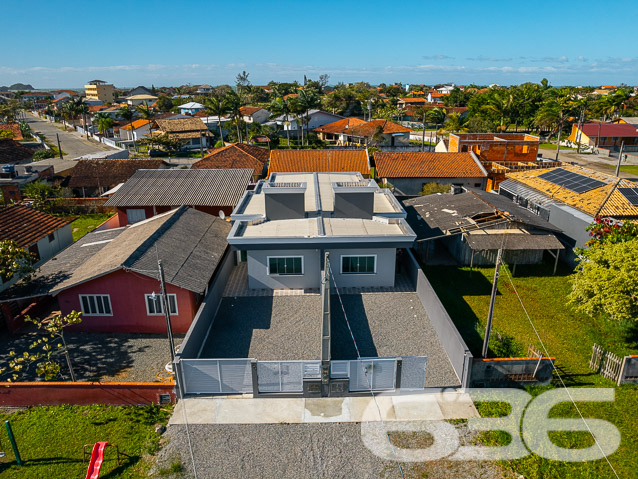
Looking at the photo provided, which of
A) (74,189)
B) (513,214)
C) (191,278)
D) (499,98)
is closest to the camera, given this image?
(191,278)

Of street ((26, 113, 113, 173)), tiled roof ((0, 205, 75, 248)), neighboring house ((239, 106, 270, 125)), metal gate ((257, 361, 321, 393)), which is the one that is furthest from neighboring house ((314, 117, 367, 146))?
metal gate ((257, 361, 321, 393))

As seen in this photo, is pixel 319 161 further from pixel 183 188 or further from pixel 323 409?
pixel 323 409

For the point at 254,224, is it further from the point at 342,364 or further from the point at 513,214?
the point at 513,214

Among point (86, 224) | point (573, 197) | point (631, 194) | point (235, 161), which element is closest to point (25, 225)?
point (86, 224)

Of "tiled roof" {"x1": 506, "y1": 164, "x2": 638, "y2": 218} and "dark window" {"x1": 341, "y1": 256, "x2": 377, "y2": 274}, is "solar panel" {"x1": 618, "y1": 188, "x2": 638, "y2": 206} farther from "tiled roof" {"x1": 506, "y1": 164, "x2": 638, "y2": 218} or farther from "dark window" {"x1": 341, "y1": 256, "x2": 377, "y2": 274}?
"dark window" {"x1": 341, "y1": 256, "x2": 377, "y2": 274}

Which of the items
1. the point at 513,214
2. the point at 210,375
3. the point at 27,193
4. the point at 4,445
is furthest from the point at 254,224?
the point at 27,193

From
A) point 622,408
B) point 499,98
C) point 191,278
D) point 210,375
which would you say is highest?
point 499,98

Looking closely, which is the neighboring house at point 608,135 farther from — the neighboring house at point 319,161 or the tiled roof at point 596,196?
the neighboring house at point 319,161
